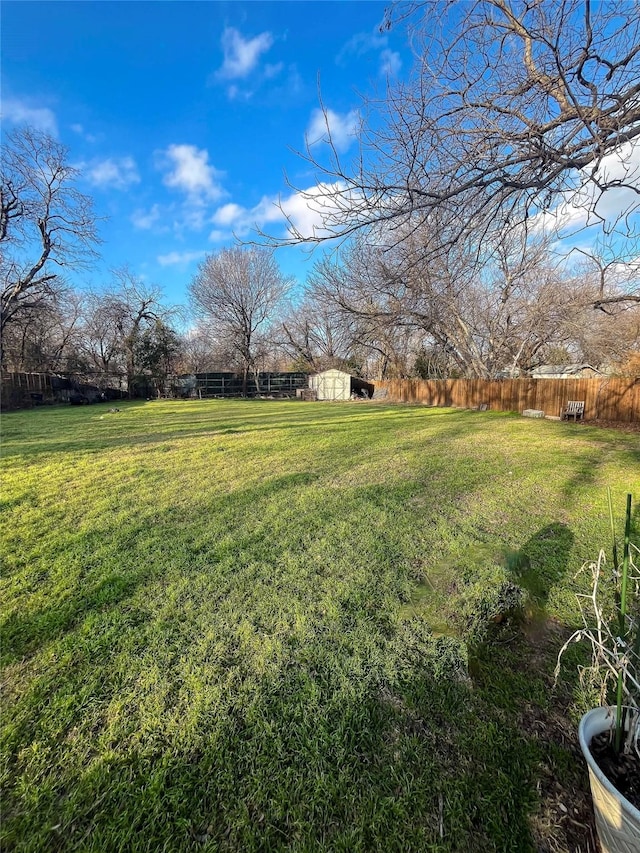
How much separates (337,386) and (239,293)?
400 inches

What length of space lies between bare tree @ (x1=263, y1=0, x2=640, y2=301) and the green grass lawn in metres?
2.45

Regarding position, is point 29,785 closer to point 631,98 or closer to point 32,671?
point 32,671

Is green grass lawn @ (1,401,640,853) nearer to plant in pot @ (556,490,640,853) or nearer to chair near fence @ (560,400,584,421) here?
plant in pot @ (556,490,640,853)

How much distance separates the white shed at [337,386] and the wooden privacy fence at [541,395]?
569cm

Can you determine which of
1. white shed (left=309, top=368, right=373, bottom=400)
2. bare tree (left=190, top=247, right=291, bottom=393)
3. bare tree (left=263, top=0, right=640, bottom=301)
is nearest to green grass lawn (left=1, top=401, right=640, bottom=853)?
bare tree (left=263, top=0, right=640, bottom=301)

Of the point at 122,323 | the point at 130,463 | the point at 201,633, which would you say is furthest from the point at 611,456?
the point at 122,323

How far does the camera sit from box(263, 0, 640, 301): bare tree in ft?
7.51

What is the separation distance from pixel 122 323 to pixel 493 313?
73.9 ft

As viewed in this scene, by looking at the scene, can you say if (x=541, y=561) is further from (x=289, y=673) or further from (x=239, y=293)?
(x=239, y=293)

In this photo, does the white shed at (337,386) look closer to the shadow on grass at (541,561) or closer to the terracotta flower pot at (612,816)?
the shadow on grass at (541,561)

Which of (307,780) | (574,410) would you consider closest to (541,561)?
(307,780)

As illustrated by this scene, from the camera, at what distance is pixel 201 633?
1703 mm

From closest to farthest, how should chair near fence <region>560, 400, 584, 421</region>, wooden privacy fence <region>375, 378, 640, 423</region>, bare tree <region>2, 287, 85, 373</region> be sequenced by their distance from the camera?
wooden privacy fence <region>375, 378, 640, 423</region>
chair near fence <region>560, 400, 584, 421</region>
bare tree <region>2, 287, 85, 373</region>

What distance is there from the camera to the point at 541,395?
1125 centimetres
